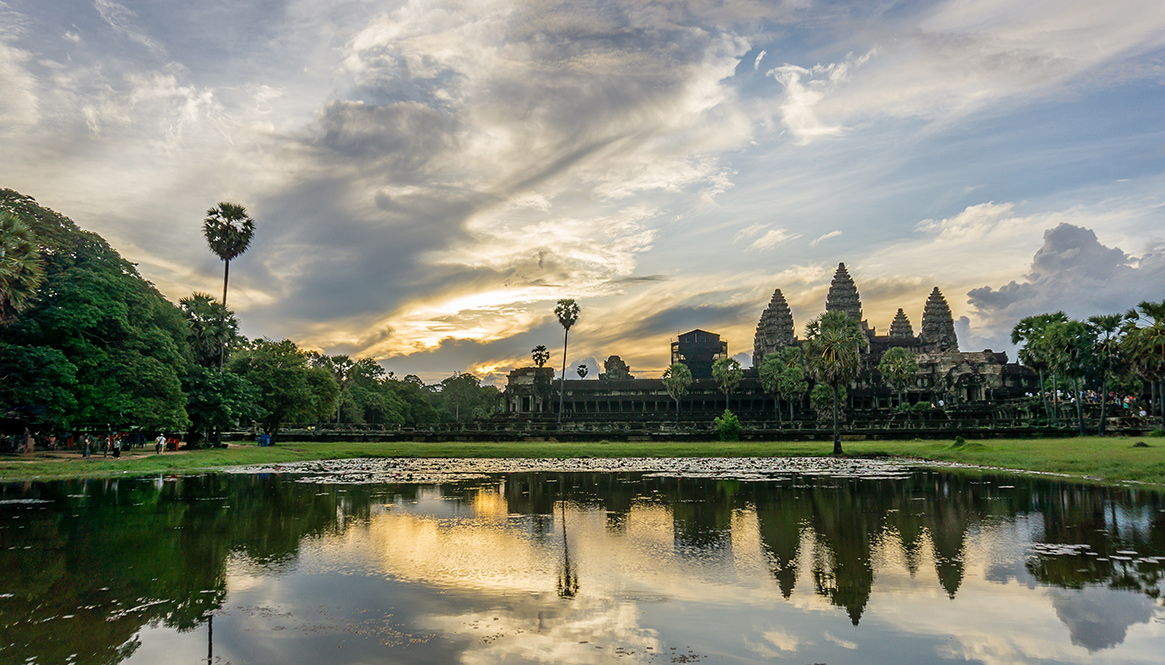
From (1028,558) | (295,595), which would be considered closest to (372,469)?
(295,595)

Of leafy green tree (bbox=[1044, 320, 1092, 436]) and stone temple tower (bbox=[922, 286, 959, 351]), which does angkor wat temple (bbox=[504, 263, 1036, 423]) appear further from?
leafy green tree (bbox=[1044, 320, 1092, 436])

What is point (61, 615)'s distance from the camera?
9.35 m

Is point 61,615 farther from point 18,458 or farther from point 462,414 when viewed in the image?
point 462,414

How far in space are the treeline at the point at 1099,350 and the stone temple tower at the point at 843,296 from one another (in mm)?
54521

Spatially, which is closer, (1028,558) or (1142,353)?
(1028,558)

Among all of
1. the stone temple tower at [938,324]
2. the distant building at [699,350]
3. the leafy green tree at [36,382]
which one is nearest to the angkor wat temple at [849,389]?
the stone temple tower at [938,324]

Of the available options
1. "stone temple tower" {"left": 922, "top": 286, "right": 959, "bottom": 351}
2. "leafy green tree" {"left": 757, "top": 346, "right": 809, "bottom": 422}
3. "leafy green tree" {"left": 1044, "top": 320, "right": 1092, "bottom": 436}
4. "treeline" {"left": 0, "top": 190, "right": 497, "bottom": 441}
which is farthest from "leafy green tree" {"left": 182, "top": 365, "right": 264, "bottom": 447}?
"stone temple tower" {"left": 922, "top": 286, "right": 959, "bottom": 351}

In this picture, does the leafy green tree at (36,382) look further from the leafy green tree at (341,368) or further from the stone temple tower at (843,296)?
the stone temple tower at (843,296)

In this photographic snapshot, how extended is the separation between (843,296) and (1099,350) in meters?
73.9

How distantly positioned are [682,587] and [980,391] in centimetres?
10768

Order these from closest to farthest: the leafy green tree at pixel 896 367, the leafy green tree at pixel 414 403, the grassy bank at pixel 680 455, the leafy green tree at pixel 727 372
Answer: the grassy bank at pixel 680 455 → the leafy green tree at pixel 896 367 → the leafy green tree at pixel 727 372 → the leafy green tree at pixel 414 403

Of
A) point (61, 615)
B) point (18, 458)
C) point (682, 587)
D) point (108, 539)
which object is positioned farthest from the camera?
point (18, 458)

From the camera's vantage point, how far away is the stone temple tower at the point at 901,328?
142375mm

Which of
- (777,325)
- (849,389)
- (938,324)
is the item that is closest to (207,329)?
(849,389)
